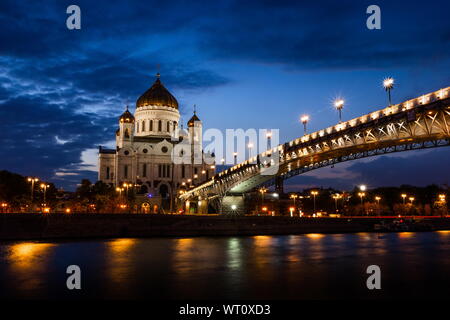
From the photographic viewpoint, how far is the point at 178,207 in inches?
4341

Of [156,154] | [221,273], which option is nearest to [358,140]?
[221,273]

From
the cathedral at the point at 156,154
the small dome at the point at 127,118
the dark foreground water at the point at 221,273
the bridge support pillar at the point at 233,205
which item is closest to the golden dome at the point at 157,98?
the cathedral at the point at 156,154

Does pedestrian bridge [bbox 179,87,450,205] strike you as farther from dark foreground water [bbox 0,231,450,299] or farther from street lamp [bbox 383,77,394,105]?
dark foreground water [bbox 0,231,450,299]

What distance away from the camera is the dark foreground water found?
19.3 m

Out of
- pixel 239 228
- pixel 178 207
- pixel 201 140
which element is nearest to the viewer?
pixel 239 228

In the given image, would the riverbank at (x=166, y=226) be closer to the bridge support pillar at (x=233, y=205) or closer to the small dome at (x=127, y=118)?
the bridge support pillar at (x=233, y=205)

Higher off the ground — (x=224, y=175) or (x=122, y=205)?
(x=224, y=175)

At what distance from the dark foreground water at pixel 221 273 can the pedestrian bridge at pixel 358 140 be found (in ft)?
34.0

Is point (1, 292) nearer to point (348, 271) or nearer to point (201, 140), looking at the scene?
point (348, 271)

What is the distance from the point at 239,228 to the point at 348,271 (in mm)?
36870

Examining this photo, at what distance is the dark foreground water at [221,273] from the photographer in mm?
19328

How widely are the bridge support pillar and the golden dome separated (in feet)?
152
